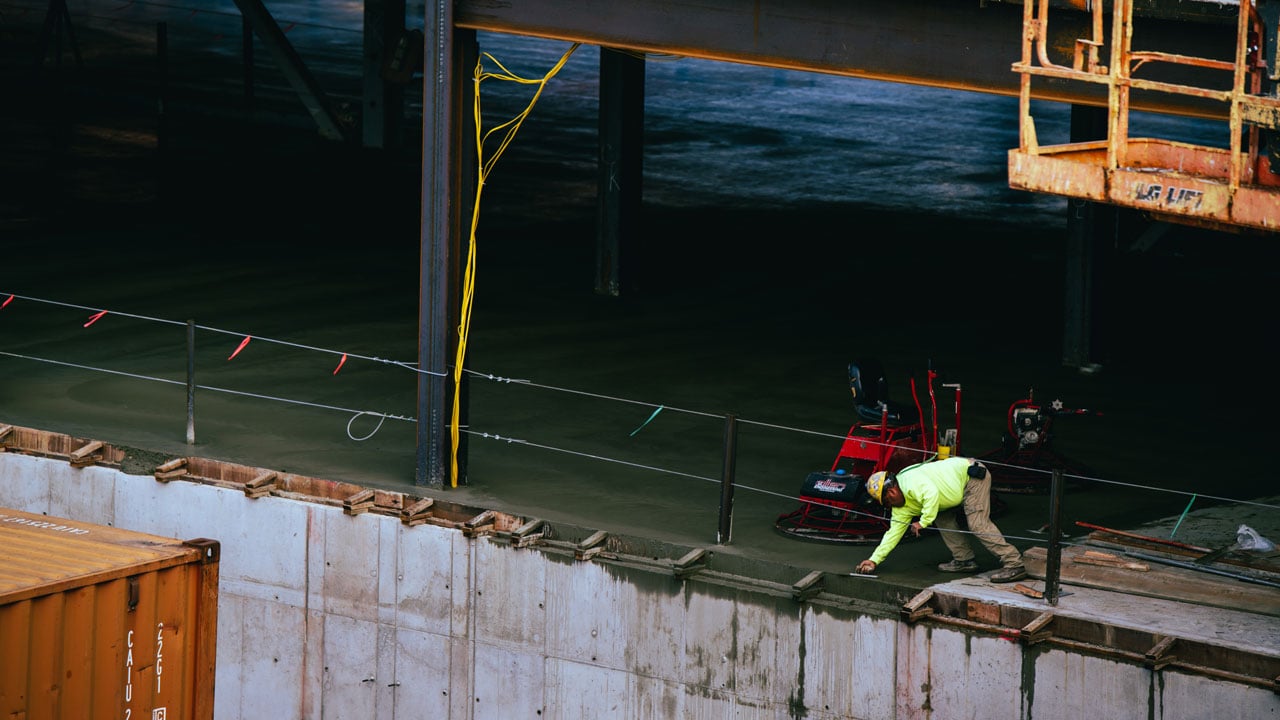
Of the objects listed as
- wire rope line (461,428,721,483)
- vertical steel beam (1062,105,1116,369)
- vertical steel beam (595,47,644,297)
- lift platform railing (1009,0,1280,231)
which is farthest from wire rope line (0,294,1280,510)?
vertical steel beam (595,47,644,297)

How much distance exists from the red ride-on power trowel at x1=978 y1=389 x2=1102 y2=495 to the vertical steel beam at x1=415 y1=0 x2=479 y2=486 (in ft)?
16.7

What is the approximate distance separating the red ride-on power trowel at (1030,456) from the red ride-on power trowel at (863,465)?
100cm

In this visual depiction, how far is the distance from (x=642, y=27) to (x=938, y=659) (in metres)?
5.75

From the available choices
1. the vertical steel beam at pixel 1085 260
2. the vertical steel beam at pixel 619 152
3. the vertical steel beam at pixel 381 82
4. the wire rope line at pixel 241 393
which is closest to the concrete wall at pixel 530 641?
the wire rope line at pixel 241 393

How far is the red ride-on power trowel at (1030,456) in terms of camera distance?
16.0m

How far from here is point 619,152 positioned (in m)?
23.8

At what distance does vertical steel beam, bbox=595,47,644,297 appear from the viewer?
2359 centimetres

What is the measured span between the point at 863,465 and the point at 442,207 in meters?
4.49

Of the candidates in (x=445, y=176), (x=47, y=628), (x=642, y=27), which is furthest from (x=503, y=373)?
(x=47, y=628)

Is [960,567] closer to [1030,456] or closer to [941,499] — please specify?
[941,499]

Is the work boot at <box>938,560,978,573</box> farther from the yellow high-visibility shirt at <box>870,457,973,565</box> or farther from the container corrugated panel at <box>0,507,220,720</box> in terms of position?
the container corrugated panel at <box>0,507,220,720</box>

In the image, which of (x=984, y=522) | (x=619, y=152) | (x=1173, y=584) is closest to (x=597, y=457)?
(x=984, y=522)

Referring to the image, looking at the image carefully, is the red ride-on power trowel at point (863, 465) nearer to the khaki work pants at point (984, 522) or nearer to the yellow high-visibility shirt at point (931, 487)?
the yellow high-visibility shirt at point (931, 487)

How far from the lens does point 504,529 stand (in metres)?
15.1
